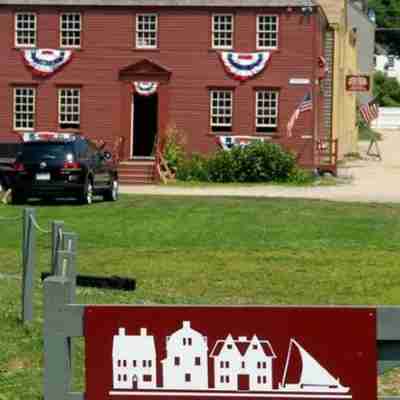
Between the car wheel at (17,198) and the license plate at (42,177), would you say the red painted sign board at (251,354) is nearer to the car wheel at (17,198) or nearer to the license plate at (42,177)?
the license plate at (42,177)

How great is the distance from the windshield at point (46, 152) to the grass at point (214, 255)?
4.11 feet

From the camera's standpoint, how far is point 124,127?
48500 millimetres

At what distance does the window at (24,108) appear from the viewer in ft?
160

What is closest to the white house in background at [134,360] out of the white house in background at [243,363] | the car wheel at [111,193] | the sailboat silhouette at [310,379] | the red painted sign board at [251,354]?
the red painted sign board at [251,354]

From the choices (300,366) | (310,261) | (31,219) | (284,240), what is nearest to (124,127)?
(284,240)

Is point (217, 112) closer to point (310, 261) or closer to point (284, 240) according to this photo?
point (284, 240)

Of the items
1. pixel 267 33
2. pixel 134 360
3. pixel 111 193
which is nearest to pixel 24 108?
pixel 267 33

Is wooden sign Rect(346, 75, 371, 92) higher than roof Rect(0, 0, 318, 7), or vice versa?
roof Rect(0, 0, 318, 7)

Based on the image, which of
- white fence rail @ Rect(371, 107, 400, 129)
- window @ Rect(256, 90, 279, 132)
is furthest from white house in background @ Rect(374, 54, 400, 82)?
window @ Rect(256, 90, 279, 132)

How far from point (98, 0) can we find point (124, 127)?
4.55 meters

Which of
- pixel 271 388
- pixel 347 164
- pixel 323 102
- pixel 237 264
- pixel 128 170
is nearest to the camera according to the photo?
pixel 271 388

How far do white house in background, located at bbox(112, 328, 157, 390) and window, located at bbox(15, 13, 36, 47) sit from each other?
43337 mm

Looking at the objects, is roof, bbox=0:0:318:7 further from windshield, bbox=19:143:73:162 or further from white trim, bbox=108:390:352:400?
white trim, bbox=108:390:352:400

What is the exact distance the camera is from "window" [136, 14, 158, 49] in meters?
48.4
